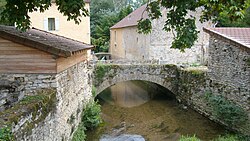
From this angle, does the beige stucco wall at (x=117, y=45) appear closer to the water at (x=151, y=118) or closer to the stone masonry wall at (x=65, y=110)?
the water at (x=151, y=118)

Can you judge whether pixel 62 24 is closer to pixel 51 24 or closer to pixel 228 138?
pixel 51 24

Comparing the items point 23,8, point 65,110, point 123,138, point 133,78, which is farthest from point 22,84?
point 133,78

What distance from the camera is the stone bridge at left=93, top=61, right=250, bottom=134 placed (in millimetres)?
16062

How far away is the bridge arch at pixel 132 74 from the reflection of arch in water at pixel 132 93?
94.9 inches

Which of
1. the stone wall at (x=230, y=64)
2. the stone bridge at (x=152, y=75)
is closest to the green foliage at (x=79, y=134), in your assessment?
the stone bridge at (x=152, y=75)

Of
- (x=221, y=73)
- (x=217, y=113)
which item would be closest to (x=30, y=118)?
(x=217, y=113)

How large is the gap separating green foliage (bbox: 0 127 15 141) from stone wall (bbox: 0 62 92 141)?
0.26 m

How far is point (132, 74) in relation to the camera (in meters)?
18.1

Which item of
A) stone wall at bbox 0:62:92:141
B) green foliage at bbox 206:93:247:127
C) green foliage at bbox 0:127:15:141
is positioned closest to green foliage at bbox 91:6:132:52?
green foliage at bbox 206:93:247:127

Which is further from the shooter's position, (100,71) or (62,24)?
(62,24)

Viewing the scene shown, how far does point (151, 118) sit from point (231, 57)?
5.62m

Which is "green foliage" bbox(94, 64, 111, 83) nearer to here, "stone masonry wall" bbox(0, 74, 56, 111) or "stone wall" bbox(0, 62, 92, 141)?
"stone wall" bbox(0, 62, 92, 141)

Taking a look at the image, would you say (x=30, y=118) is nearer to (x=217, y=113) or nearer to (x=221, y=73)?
(x=217, y=113)

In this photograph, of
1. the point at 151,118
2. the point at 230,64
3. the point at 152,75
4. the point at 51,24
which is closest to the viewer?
the point at 230,64
